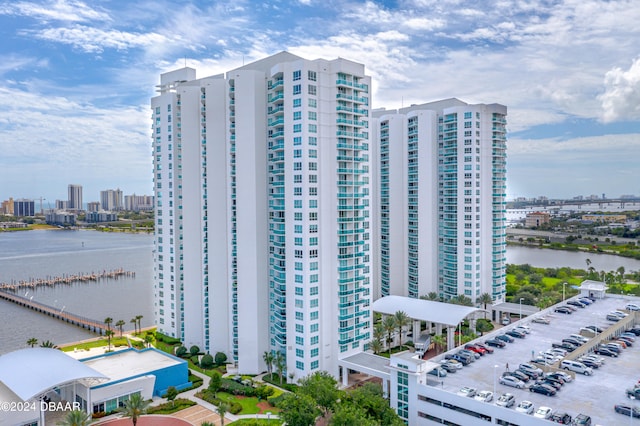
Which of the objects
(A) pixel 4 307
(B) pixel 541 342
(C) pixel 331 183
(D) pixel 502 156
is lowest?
(A) pixel 4 307

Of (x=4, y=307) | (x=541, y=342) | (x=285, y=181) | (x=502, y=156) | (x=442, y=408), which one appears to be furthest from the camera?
(x=4, y=307)

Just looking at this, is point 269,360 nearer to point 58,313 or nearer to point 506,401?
point 506,401

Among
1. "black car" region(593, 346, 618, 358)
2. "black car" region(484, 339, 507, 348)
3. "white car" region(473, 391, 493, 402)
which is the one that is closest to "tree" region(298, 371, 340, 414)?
"white car" region(473, 391, 493, 402)

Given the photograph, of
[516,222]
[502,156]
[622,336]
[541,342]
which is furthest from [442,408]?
[516,222]

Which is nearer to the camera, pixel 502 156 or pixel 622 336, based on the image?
pixel 622 336

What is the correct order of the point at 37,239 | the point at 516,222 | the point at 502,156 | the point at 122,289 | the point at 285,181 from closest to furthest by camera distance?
1. the point at 285,181
2. the point at 502,156
3. the point at 122,289
4. the point at 516,222
5. the point at 37,239

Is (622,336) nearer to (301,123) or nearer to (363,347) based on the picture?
(363,347)

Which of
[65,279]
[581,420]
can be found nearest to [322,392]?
[581,420]

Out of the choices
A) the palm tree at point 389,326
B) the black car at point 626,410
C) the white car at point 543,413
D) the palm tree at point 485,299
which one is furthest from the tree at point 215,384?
the palm tree at point 485,299
